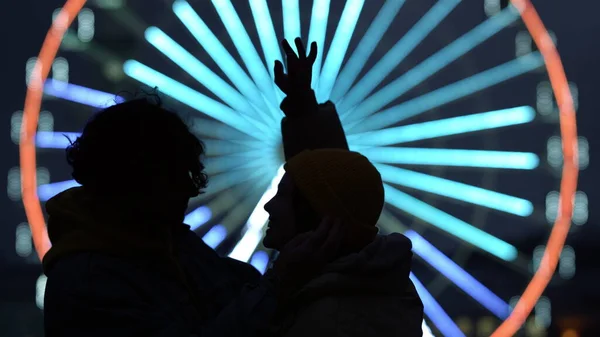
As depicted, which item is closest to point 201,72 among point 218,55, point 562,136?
point 218,55

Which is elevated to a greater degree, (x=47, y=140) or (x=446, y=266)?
(x=47, y=140)

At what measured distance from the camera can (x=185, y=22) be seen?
25.0 feet

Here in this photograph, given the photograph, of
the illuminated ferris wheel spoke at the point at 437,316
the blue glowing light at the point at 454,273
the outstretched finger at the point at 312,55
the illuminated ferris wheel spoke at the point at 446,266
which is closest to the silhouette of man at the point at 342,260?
the outstretched finger at the point at 312,55

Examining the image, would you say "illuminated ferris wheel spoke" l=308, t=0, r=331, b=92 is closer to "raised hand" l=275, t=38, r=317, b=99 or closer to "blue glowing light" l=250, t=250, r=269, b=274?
"blue glowing light" l=250, t=250, r=269, b=274

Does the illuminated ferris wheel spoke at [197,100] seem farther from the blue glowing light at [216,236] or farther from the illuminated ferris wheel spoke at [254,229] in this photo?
the blue glowing light at [216,236]

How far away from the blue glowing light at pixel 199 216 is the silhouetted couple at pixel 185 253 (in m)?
5.03

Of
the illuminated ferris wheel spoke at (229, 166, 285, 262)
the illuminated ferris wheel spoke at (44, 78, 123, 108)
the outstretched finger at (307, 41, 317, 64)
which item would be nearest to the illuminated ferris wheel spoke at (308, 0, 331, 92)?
the illuminated ferris wheel spoke at (229, 166, 285, 262)

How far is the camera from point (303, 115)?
2969mm

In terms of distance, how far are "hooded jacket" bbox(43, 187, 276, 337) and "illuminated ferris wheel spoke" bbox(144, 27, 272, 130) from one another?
5.05m

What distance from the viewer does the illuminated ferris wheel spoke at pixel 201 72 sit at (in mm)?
7223

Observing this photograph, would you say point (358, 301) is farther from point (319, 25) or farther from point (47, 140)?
point (47, 140)

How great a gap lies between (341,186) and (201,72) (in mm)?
5456

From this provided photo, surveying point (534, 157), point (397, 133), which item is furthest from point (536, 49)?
point (397, 133)

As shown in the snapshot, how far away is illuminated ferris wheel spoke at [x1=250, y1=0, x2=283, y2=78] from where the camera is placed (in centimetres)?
737
